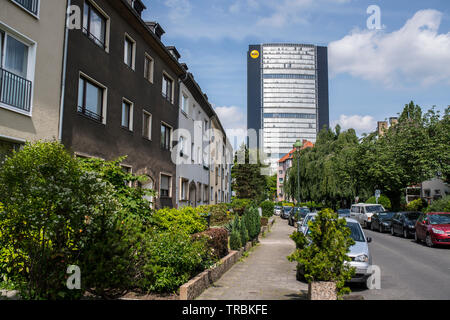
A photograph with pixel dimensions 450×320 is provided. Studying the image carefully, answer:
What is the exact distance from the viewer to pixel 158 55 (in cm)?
1938

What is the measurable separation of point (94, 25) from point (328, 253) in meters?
11.1

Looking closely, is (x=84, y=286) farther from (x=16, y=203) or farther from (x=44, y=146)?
(x=44, y=146)

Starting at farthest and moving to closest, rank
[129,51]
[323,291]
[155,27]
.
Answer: [155,27]
[129,51]
[323,291]

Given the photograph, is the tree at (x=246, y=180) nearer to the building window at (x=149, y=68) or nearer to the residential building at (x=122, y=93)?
the residential building at (x=122, y=93)

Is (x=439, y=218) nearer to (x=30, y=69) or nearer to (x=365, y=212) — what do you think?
(x=365, y=212)

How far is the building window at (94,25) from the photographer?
12.6 metres

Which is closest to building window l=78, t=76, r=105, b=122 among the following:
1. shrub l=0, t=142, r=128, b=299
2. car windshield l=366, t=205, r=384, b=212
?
shrub l=0, t=142, r=128, b=299

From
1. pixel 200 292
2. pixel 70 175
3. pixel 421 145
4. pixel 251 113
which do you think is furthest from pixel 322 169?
pixel 251 113

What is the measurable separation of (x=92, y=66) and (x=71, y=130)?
2.59 m

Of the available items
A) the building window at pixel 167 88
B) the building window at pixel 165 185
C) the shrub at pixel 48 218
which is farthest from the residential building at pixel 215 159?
the shrub at pixel 48 218

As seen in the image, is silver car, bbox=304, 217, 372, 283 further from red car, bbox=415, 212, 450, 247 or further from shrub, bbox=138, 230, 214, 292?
red car, bbox=415, 212, 450, 247

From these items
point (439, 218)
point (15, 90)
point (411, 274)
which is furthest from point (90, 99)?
point (439, 218)

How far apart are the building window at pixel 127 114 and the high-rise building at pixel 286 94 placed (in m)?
162

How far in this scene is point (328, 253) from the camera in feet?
21.0
